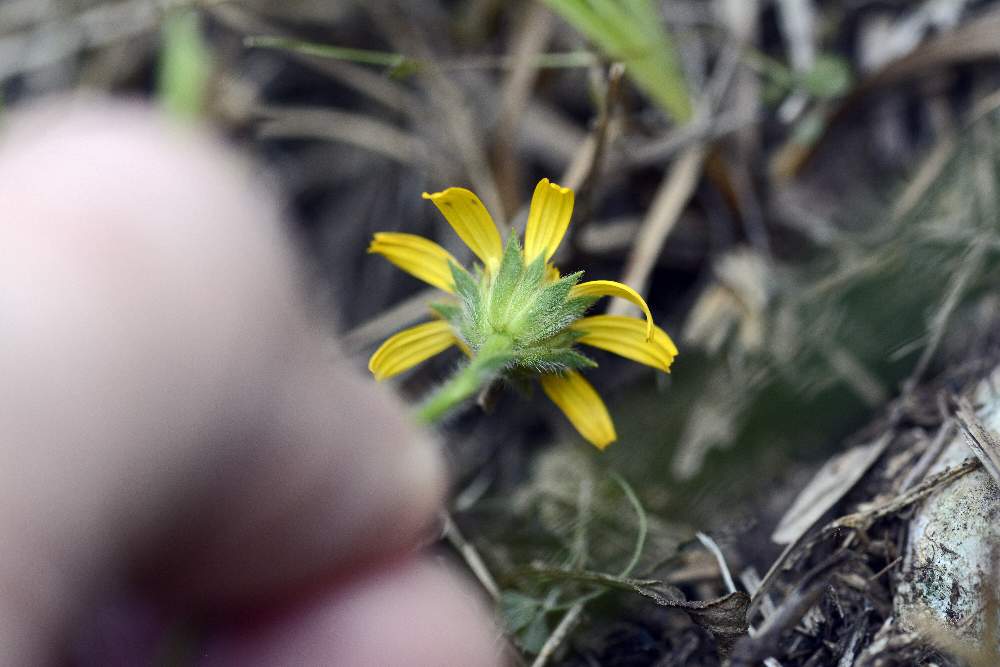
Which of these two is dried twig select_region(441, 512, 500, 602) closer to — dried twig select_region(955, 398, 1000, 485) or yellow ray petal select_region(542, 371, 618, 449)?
yellow ray petal select_region(542, 371, 618, 449)

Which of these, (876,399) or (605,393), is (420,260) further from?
(876,399)

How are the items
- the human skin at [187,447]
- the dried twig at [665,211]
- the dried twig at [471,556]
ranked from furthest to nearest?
the dried twig at [665,211], the dried twig at [471,556], the human skin at [187,447]

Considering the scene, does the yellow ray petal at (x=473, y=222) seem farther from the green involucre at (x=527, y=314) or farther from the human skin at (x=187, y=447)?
the human skin at (x=187, y=447)

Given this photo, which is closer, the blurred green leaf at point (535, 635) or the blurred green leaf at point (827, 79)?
the blurred green leaf at point (535, 635)

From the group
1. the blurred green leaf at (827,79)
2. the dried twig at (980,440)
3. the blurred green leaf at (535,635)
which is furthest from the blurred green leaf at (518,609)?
the blurred green leaf at (827,79)

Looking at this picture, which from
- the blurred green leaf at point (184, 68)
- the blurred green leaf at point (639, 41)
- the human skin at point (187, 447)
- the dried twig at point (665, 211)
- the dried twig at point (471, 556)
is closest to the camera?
the human skin at point (187, 447)

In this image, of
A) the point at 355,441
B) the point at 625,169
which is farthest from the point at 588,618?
the point at 625,169

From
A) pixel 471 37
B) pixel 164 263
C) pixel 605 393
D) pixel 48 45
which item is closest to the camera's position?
pixel 164 263
